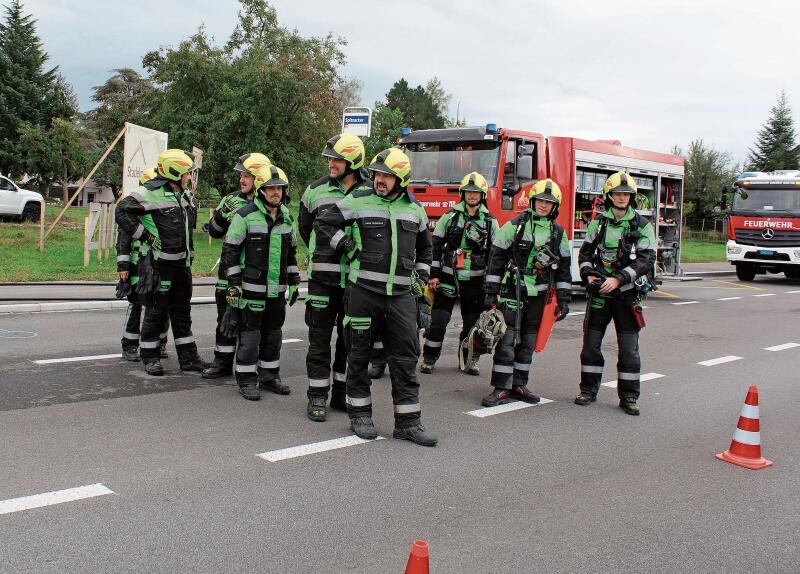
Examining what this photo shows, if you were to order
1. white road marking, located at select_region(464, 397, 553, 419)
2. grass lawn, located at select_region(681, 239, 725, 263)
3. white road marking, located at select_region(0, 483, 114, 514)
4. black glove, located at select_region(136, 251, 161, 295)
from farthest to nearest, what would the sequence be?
A: 1. grass lawn, located at select_region(681, 239, 725, 263)
2. black glove, located at select_region(136, 251, 161, 295)
3. white road marking, located at select_region(464, 397, 553, 419)
4. white road marking, located at select_region(0, 483, 114, 514)

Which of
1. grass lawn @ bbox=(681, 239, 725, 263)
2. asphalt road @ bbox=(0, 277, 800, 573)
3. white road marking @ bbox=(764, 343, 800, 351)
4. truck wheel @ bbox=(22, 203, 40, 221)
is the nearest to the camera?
asphalt road @ bbox=(0, 277, 800, 573)

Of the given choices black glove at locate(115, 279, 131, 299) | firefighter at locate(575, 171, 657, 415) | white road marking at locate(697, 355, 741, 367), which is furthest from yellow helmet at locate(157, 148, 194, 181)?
white road marking at locate(697, 355, 741, 367)

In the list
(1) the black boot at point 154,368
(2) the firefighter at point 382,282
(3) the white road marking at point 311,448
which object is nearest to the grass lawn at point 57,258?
(1) the black boot at point 154,368

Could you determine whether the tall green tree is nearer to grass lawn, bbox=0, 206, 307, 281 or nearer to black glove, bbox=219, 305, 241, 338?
grass lawn, bbox=0, 206, 307, 281

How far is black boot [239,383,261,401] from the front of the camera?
643 cm

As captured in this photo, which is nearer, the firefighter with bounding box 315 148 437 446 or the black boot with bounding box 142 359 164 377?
the firefighter with bounding box 315 148 437 446

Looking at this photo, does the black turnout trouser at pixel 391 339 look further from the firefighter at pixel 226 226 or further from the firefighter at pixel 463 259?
the firefighter at pixel 463 259

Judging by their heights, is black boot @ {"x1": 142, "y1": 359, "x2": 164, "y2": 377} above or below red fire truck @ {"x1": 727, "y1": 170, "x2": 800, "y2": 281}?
below

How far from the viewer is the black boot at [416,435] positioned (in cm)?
538

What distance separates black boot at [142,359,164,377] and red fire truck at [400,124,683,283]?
6.51m

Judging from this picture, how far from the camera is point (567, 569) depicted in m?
3.58

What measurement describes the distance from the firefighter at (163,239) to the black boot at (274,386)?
35.9 inches

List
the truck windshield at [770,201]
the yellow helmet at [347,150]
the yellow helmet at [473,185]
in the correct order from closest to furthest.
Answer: the yellow helmet at [347,150]
the yellow helmet at [473,185]
the truck windshield at [770,201]

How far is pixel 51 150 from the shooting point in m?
42.9
